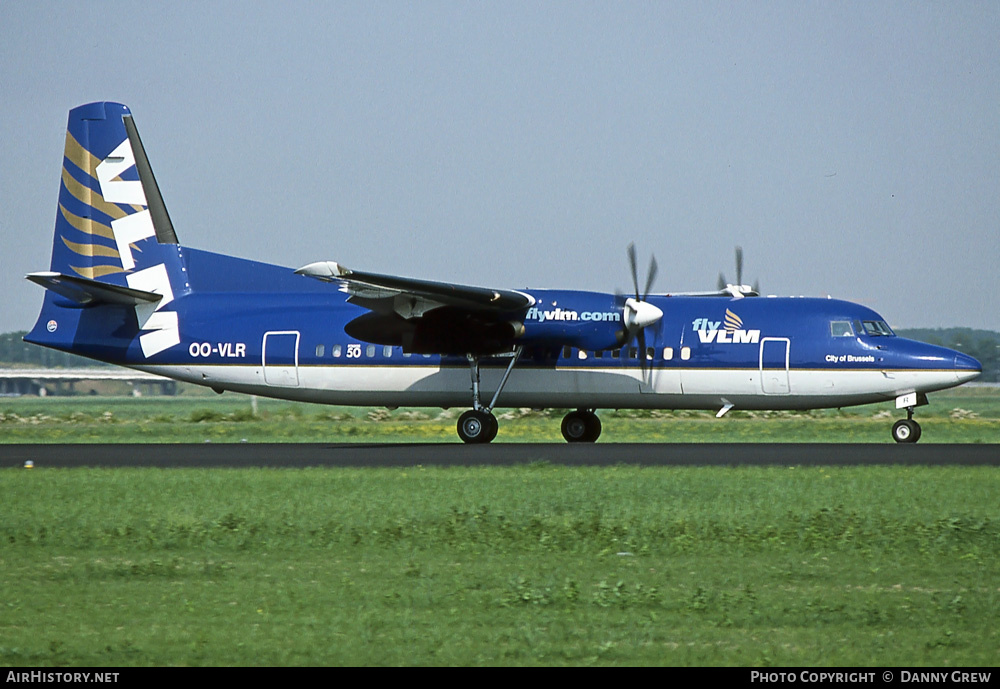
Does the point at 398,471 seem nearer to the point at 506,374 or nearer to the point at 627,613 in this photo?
the point at 506,374

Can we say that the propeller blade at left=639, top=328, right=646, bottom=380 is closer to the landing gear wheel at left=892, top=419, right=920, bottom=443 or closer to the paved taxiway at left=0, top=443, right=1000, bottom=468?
the paved taxiway at left=0, top=443, right=1000, bottom=468

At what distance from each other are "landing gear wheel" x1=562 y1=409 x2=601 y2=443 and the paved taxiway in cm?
293

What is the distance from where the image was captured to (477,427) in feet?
88.3

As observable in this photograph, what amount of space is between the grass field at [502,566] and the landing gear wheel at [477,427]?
766 cm

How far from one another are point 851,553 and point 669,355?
15076mm

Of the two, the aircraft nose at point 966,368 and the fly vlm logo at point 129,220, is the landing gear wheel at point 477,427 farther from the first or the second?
the aircraft nose at point 966,368

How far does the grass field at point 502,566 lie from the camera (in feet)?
24.6

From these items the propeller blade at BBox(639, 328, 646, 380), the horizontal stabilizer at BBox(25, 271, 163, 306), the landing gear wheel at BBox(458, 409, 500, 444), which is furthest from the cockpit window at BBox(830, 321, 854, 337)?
the horizontal stabilizer at BBox(25, 271, 163, 306)

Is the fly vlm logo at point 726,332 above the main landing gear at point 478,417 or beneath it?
above

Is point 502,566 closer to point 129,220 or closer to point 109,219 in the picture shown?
point 129,220

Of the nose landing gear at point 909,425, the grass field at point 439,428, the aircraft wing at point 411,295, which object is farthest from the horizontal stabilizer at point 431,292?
the nose landing gear at point 909,425

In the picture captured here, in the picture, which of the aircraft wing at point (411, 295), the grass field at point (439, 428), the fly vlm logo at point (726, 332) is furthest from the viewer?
the grass field at point (439, 428)

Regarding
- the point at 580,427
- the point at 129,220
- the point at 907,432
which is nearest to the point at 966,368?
the point at 907,432

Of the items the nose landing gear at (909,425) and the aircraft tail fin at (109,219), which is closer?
the nose landing gear at (909,425)
